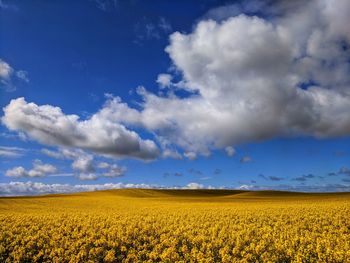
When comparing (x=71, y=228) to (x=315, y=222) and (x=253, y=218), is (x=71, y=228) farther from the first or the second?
(x=315, y=222)

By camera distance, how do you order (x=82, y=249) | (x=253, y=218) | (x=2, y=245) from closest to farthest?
1. (x=82, y=249)
2. (x=2, y=245)
3. (x=253, y=218)

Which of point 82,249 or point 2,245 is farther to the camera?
point 2,245

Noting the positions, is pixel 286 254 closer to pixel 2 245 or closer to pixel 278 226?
pixel 278 226

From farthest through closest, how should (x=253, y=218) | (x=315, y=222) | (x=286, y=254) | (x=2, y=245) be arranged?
(x=253, y=218)
(x=315, y=222)
(x=2, y=245)
(x=286, y=254)

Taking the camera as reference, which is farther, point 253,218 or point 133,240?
point 253,218

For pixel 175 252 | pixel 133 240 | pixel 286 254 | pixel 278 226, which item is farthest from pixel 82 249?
pixel 278 226

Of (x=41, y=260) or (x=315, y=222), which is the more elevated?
(x=315, y=222)

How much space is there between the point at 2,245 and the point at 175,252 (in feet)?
28.7

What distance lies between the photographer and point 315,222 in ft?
76.3

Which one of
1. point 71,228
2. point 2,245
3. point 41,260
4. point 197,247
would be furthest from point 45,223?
point 197,247

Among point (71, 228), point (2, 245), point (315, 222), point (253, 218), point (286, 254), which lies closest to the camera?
point (286, 254)

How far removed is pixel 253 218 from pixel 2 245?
52.8 ft

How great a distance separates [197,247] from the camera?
53.3 feet

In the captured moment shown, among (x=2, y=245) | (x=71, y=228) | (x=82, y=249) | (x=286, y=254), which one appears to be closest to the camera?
(x=286, y=254)
